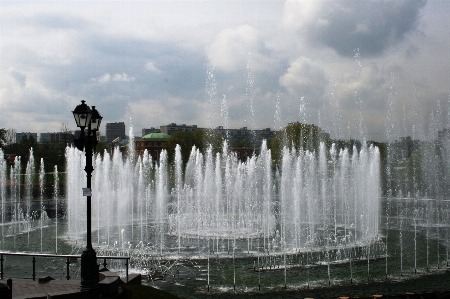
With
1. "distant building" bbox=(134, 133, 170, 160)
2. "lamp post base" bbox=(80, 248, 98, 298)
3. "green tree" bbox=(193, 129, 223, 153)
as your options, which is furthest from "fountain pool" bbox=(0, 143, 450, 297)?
"distant building" bbox=(134, 133, 170, 160)

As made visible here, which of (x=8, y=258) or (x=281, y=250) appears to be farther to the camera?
(x=281, y=250)

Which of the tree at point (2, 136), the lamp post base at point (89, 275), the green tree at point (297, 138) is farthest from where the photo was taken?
the tree at point (2, 136)

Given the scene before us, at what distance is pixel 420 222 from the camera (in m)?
35.0

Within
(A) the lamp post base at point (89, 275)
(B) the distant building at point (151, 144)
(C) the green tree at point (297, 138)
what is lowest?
(A) the lamp post base at point (89, 275)

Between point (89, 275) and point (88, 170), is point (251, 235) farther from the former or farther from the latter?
point (89, 275)

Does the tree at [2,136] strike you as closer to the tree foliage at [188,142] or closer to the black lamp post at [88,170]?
the tree foliage at [188,142]

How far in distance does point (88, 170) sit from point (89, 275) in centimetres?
263

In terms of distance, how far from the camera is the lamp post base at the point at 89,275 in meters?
11.0

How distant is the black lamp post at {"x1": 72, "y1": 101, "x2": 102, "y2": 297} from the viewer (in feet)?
36.5

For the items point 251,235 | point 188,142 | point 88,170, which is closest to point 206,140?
A: point 188,142

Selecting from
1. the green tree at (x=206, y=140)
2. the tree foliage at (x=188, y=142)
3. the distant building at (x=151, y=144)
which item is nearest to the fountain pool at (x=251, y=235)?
A: the green tree at (x=206, y=140)

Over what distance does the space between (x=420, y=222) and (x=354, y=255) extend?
1510cm

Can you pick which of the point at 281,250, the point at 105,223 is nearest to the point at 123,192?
the point at 105,223

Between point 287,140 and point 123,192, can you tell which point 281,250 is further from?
point 287,140
